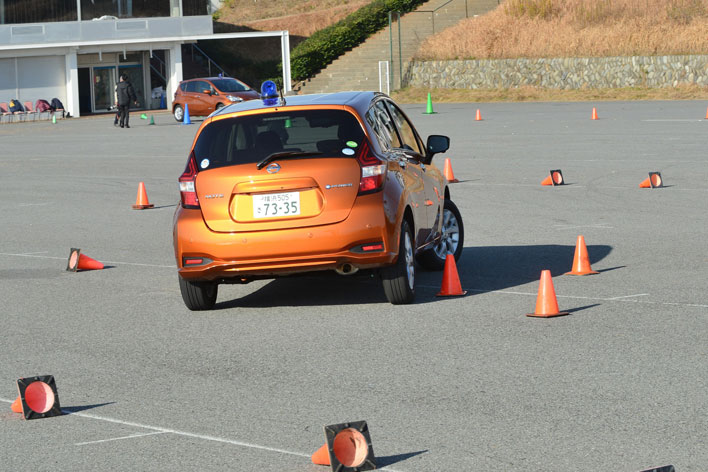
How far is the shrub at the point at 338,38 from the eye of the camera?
196ft

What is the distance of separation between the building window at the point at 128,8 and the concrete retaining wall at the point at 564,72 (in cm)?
1555

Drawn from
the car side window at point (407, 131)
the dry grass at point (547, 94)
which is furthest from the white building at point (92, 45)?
the car side window at point (407, 131)

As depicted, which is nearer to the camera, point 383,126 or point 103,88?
point 383,126

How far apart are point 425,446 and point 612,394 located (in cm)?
140

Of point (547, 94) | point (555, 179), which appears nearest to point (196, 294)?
point (555, 179)

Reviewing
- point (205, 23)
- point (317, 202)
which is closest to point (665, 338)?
point (317, 202)

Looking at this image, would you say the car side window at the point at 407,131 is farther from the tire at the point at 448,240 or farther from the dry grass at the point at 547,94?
the dry grass at the point at 547,94

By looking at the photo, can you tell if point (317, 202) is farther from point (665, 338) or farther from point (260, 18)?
point (260, 18)

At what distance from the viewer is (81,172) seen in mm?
24438

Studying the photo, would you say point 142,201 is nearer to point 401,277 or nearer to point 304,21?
point 401,277

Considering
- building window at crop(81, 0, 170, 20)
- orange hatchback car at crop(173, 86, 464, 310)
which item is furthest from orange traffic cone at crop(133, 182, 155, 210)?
building window at crop(81, 0, 170, 20)

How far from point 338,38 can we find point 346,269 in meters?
52.3

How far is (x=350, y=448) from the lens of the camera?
539cm

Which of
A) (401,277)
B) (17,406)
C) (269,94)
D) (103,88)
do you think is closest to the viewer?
(17,406)
